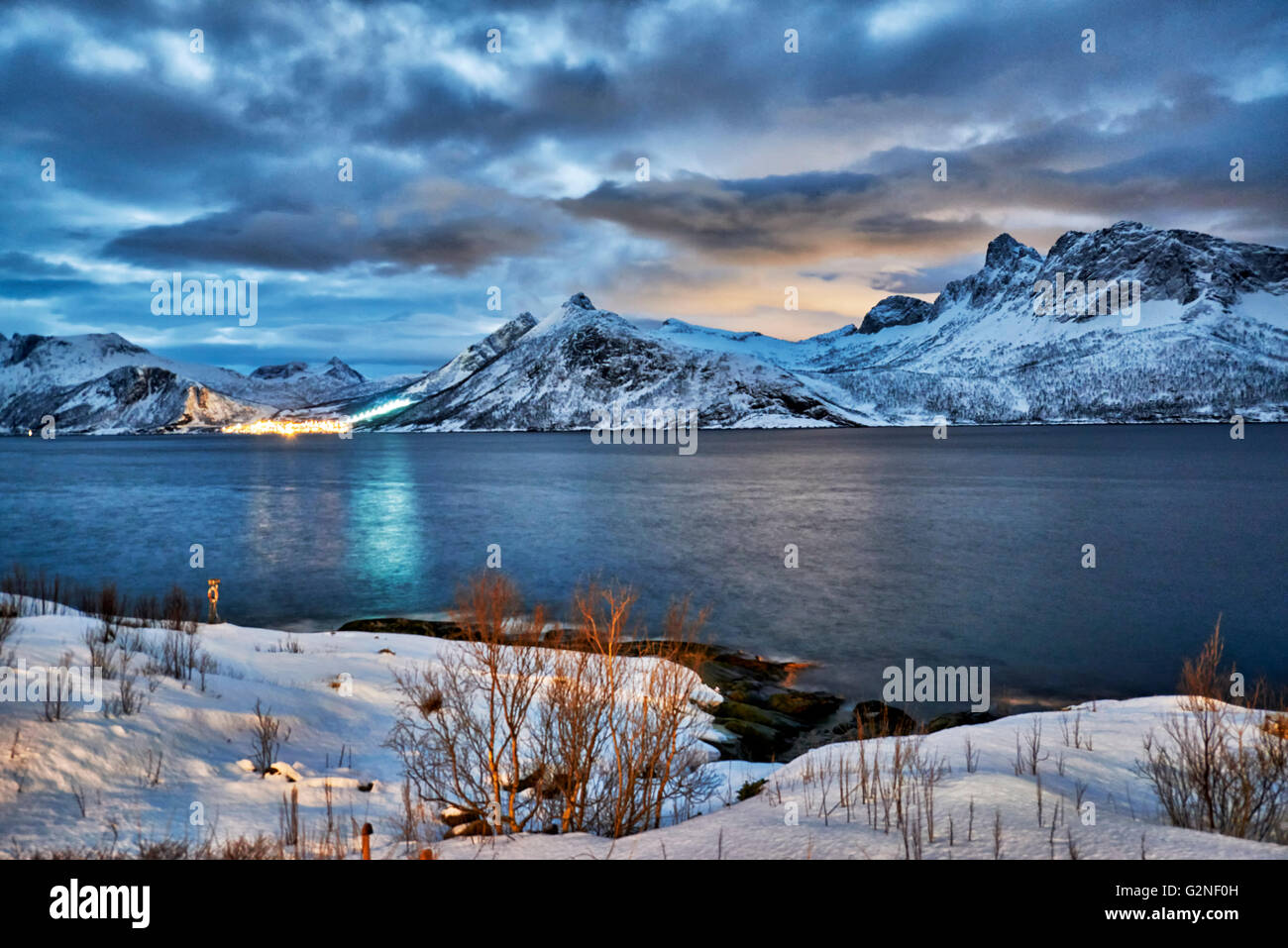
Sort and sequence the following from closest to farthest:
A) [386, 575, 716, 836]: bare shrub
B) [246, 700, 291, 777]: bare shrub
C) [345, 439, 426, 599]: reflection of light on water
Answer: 1. [386, 575, 716, 836]: bare shrub
2. [246, 700, 291, 777]: bare shrub
3. [345, 439, 426, 599]: reflection of light on water

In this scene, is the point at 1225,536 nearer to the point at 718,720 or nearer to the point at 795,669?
the point at 795,669

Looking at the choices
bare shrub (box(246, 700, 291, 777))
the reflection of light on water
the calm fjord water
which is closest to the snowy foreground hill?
bare shrub (box(246, 700, 291, 777))

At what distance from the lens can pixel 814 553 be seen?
133 ft

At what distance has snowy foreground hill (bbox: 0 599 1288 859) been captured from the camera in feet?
19.9

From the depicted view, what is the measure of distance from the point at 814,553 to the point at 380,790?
34017 millimetres

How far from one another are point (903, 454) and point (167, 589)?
11363 centimetres

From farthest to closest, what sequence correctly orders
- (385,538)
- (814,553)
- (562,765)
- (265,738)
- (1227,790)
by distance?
(385,538) < (814,553) < (265,738) < (562,765) < (1227,790)

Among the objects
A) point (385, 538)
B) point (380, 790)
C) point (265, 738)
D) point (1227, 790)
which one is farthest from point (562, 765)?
point (385, 538)

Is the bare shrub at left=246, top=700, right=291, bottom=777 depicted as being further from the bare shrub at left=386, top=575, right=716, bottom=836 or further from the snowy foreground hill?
the bare shrub at left=386, top=575, right=716, bottom=836

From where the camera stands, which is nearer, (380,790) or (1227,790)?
(1227,790)

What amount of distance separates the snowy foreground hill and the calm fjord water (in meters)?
9.20

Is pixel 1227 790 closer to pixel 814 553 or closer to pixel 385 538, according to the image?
pixel 814 553

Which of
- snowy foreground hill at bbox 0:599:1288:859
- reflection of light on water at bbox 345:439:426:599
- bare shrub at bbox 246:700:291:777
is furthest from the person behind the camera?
reflection of light on water at bbox 345:439:426:599

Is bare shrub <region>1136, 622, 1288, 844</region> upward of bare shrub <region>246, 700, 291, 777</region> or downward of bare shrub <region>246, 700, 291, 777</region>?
upward
